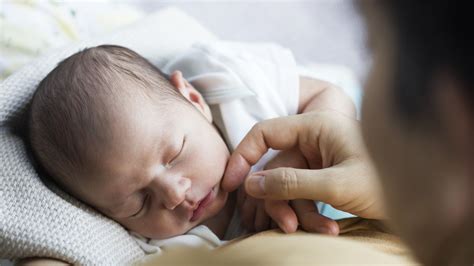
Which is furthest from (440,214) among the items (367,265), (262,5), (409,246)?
(262,5)

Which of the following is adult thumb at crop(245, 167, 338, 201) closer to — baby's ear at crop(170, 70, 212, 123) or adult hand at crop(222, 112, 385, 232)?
adult hand at crop(222, 112, 385, 232)

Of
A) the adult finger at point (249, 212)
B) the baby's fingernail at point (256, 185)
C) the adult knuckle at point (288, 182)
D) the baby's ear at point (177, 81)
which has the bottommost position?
the adult finger at point (249, 212)

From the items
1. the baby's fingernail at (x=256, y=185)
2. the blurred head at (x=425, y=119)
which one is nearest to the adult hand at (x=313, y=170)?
the baby's fingernail at (x=256, y=185)

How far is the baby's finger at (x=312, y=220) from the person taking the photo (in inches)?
31.4

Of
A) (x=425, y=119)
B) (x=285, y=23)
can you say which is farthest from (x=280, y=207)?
(x=285, y=23)

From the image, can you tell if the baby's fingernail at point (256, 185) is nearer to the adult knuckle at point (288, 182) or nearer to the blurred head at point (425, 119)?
the adult knuckle at point (288, 182)

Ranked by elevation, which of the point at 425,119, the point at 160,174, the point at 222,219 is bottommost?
the point at 222,219

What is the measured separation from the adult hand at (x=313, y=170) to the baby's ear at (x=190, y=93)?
0.40ft

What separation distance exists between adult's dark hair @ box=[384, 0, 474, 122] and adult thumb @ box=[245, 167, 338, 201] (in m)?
0.39

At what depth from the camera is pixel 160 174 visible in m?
0.84

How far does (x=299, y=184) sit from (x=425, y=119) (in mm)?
411

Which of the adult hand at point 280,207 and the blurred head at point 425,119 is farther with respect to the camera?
the adult hand at point 280,207

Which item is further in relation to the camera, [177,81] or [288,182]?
[177,81]

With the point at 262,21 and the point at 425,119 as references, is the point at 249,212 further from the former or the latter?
the point at 262,21
